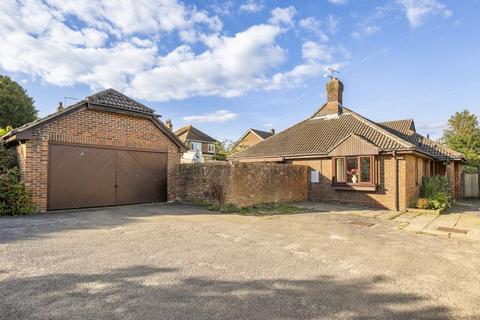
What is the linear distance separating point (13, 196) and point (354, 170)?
13.0m

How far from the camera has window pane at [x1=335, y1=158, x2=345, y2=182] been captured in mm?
13695

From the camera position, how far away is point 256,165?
39.2 ft

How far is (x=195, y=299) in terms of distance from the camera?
330 cm

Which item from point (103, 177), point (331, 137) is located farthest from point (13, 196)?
point (331, 137)

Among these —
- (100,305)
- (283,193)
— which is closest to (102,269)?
(100,305)

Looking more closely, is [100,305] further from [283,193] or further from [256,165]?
[283,193]

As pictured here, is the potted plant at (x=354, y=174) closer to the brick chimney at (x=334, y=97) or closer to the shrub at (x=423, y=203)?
the shrub at (x=423, y=203)

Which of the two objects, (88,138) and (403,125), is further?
(403,125)


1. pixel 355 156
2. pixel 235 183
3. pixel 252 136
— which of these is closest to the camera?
pixel 235 183

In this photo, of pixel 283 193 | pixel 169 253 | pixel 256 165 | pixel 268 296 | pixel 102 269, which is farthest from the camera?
pixel 283 193

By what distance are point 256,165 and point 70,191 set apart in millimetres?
6827

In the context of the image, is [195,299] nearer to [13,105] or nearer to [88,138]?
[88,138]

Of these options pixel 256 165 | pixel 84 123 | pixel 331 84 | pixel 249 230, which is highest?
pixel 331 84

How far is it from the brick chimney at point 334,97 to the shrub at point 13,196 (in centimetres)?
1581
